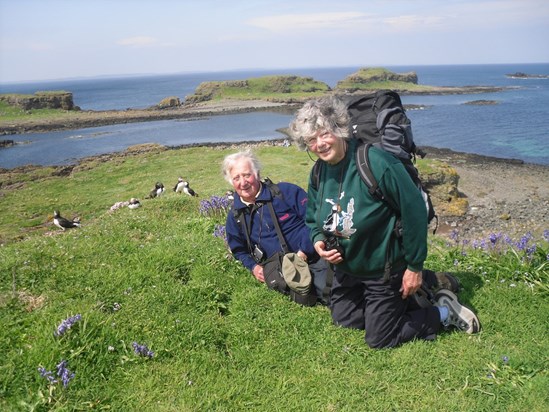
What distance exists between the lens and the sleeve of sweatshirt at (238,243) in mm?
6218

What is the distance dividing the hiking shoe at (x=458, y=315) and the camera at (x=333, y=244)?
62.7 inches

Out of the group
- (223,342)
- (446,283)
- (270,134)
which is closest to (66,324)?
(223,342)

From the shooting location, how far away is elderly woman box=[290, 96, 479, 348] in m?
4.27

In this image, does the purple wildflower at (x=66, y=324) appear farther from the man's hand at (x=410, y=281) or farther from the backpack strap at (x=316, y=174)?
the man's hand at (x=410, y=281)

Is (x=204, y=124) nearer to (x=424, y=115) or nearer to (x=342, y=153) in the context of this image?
(x=424, y=115)

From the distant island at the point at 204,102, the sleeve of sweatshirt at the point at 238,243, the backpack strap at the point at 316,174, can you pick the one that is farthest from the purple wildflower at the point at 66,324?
the distant island at the point at 204,102

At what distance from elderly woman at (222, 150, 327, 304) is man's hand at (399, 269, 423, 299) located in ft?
4.41

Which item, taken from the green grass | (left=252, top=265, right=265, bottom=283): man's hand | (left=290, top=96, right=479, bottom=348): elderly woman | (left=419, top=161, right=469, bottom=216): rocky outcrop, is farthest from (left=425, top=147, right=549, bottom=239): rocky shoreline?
Result: (left=290, top=96, right=479, bottom=348): elderly woman

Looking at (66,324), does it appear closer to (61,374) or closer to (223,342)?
(61,374)

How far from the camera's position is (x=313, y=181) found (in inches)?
199

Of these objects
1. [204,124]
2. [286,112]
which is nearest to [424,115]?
[286,112]

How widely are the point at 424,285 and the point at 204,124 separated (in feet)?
257

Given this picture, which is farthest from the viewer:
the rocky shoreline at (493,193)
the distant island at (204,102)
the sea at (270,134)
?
the distant island at (204,102)

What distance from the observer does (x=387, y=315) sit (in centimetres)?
482
